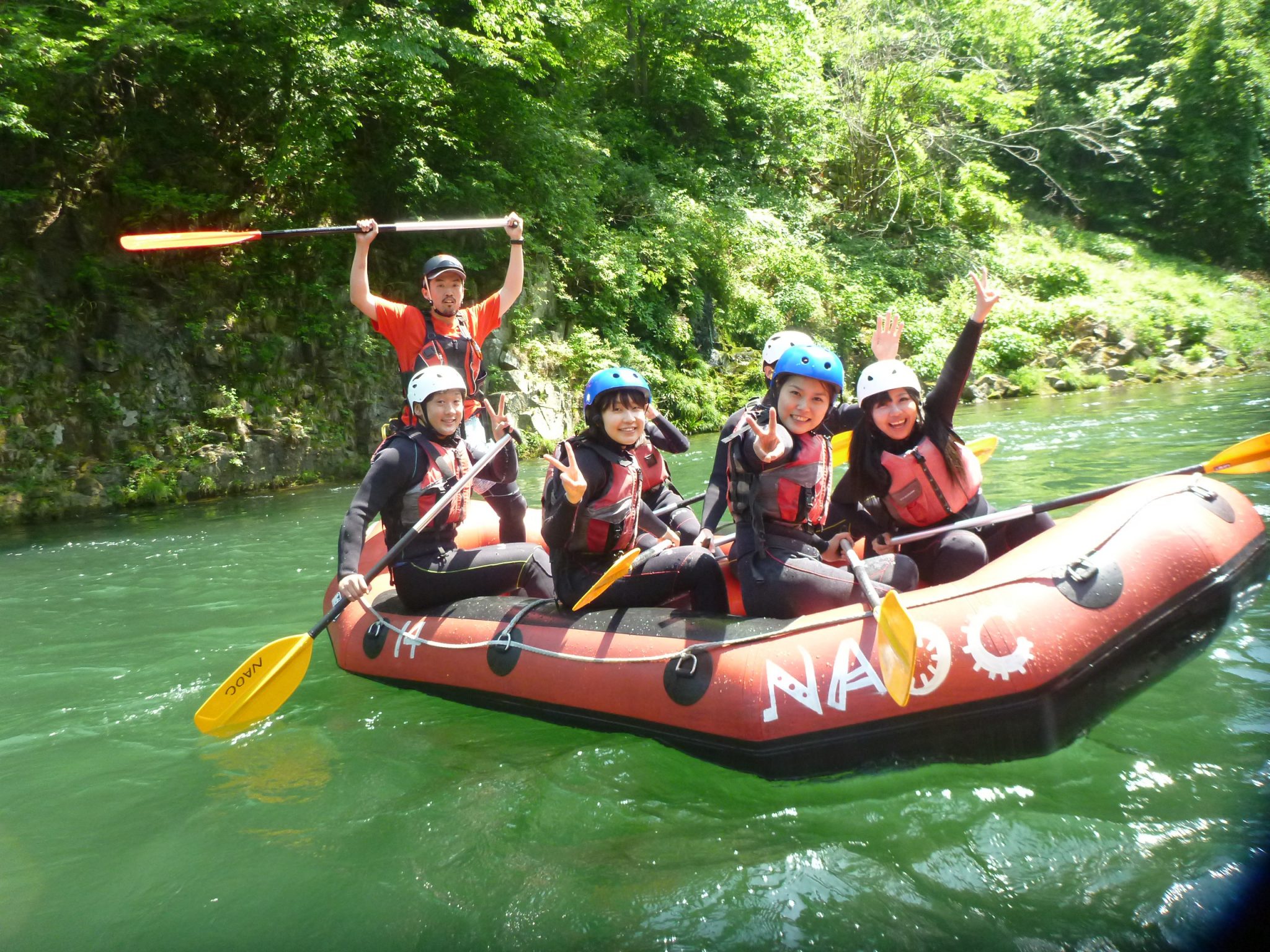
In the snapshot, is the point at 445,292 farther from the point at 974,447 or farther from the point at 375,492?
the point at 974,447

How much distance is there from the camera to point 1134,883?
2.05 metres

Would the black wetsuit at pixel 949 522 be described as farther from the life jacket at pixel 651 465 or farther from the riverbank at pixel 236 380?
the riverbank at pixel 236 380

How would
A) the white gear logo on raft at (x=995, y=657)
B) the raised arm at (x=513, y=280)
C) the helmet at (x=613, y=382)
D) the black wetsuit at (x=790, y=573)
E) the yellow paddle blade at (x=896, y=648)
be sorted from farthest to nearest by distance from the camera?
1. the raised arm at (x=513, y=280)
2. the helmet at (x=613, y=382)
3. the black wetsuit at (x=790, y=573)
4. the white gear logo on raft at (x=995, y=657)
5. the yellow paddle blade at (x=896, y=648)

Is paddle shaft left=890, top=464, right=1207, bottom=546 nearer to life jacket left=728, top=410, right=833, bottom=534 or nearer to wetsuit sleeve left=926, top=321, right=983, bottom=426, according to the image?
wetsuit sleeve left=926, top=321, right=983, bottom=426

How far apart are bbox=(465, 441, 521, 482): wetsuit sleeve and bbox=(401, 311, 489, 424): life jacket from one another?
262 mm

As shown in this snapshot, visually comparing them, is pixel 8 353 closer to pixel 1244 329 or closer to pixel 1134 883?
pixel 1134 883

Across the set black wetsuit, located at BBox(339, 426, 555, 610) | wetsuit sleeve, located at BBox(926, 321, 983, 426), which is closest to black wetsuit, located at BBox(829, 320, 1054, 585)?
wetsuit sleeve, located at BBox(926, 321, 983, 426)

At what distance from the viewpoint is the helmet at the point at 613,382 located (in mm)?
3277

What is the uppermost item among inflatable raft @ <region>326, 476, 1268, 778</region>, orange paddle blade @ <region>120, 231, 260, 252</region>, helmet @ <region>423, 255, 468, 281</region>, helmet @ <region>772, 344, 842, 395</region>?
orange paddle blade @ <region>120, 231, 260, 252</region>

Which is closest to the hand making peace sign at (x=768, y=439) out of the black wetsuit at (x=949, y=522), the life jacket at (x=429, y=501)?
the black wetsuit at (x=949, y=522)

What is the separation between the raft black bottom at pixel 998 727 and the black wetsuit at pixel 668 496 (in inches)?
59.8

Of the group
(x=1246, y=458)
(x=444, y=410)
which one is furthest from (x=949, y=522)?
(x=444, y=410)

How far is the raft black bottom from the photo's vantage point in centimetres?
261

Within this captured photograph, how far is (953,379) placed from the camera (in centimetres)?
348
